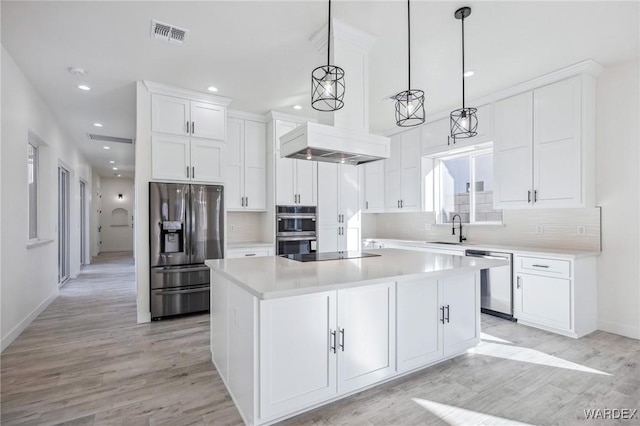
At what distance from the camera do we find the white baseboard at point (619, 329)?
10.6ft

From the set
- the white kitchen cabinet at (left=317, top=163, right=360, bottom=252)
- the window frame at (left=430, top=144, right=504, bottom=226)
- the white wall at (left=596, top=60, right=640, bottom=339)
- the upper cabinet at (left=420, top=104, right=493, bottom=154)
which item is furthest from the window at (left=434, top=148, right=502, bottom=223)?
the white kitchen cabinet at (left=317, top=163, right=360, bottom=252)

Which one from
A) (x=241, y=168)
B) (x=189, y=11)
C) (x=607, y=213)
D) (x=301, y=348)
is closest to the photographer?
(x=301, y=348)

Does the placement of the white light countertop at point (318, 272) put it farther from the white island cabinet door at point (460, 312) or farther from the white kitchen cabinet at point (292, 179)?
the white kitchen cabinet at point (292, 179)

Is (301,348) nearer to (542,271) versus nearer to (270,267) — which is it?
(270,267)

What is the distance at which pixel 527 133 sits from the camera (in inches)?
150

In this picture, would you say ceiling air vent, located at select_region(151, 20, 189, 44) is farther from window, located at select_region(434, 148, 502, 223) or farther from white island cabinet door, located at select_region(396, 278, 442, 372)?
window, located at select_region(434, 148, 502, 223)

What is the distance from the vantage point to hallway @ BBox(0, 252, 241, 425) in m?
2.04

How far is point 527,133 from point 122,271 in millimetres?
8307

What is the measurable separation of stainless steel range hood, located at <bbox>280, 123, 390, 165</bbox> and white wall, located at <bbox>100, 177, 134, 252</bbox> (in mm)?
11699

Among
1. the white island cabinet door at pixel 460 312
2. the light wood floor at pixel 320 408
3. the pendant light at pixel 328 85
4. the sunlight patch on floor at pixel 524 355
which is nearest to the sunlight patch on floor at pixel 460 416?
the light wood floor at pixel 320 408

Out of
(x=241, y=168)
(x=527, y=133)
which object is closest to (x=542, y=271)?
(x=527, y=133)

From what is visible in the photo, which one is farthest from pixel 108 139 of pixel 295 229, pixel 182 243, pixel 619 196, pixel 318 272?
pixel 619 196

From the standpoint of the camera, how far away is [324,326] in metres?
1.98

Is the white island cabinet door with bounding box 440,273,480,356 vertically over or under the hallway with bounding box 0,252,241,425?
over
